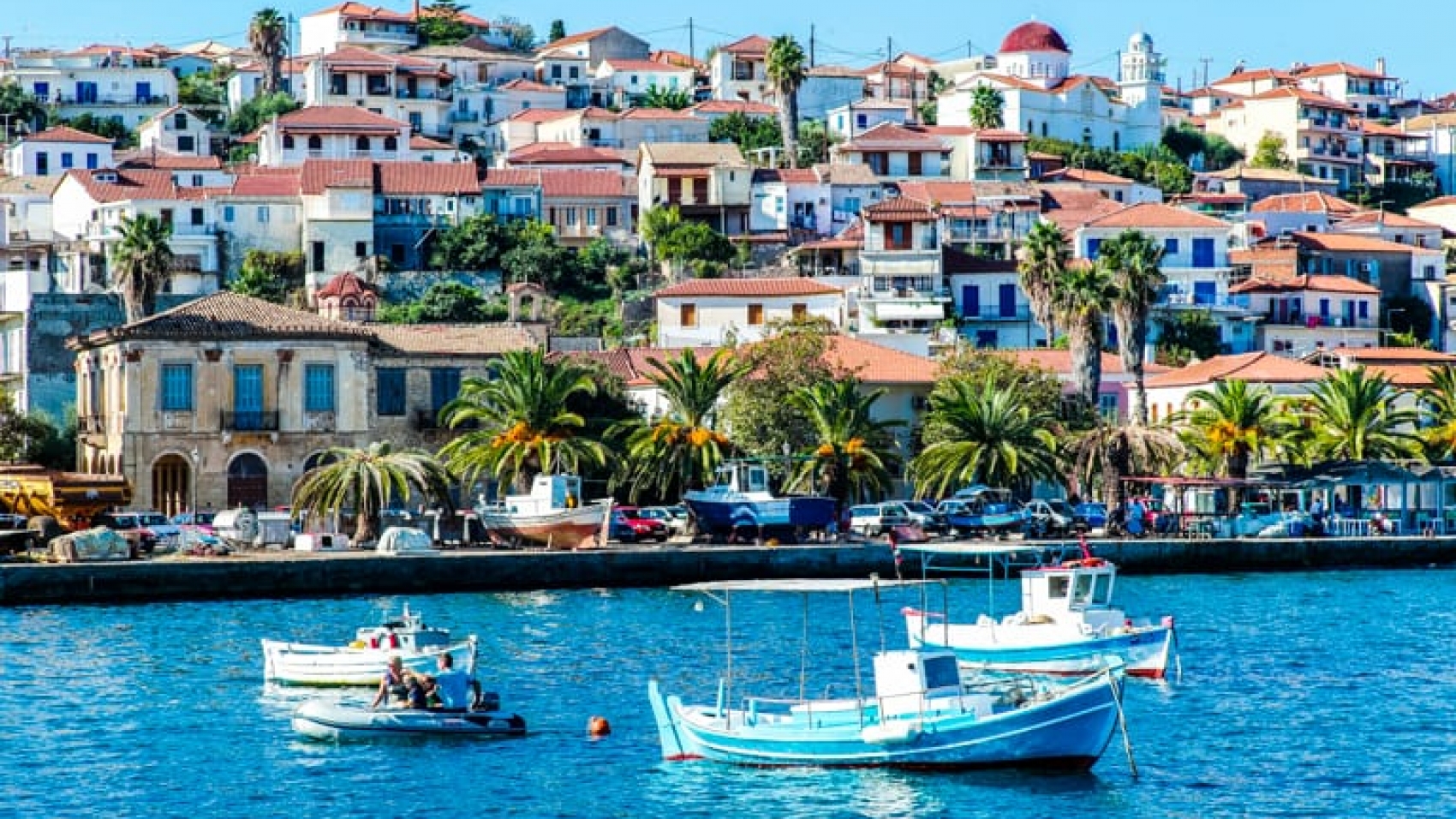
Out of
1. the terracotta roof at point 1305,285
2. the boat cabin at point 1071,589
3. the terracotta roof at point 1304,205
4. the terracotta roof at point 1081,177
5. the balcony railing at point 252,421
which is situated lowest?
the boat cabin at point 1071,589

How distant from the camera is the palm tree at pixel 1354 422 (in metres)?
88.4

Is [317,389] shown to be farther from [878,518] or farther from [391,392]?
[878,518]

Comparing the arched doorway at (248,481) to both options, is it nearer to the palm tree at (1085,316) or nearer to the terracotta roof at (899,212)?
the palm tree at (1085,316)

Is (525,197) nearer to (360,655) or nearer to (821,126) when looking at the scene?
(821,126)

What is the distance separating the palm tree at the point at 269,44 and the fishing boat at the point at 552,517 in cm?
9588

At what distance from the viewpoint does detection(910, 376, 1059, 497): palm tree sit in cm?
8188

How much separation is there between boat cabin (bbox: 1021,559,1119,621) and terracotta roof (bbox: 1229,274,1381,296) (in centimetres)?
7276

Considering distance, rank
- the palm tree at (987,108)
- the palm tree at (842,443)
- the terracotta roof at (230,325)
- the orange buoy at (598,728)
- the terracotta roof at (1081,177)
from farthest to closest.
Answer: the palm tree at (987,108), the terracotta roof at (1081,177), the palm tree at (842,443), the terracotta roof at (230,325), the orange buoy at (598,728)

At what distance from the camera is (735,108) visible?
538 ft

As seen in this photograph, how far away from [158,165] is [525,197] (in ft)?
70.5

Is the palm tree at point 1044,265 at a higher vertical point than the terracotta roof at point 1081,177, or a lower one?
lower

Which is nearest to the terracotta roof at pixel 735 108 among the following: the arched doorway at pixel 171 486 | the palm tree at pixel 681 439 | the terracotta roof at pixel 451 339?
the terracotta roof at pixel 451 339

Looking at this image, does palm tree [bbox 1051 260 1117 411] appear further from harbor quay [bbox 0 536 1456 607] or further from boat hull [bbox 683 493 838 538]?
boat hull [bbox 683 493 838 538]

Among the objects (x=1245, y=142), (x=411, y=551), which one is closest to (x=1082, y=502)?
(x=411, y=551)
